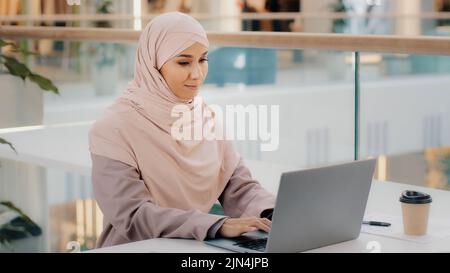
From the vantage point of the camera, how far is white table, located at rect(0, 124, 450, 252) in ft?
5.90

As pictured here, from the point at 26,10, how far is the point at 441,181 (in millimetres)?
3662

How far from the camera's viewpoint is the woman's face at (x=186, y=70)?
217 cm

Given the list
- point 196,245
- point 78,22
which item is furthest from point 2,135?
point 78,22

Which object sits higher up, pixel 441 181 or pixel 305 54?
pixel 305 54

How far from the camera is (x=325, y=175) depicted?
1.71m

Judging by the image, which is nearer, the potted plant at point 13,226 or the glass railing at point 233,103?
the potted plant at point 13,226

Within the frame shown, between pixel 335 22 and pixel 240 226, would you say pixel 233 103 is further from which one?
pixel 335 22
